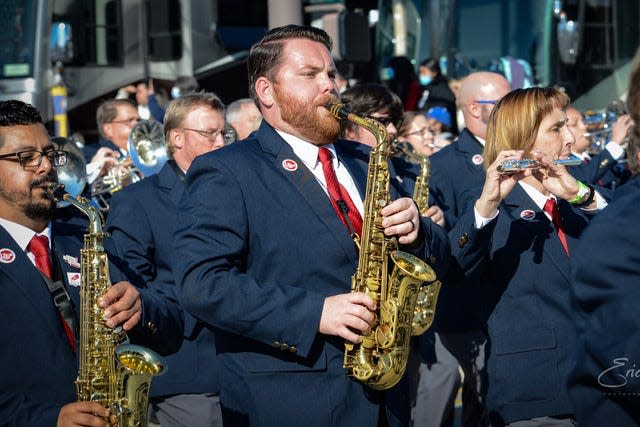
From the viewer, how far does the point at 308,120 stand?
4145mm

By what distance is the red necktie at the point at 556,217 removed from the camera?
15.8ft

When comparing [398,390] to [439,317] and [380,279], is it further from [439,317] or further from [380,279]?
[439,317]

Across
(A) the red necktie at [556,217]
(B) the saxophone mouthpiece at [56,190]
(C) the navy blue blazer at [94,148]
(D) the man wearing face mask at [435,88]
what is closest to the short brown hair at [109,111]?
(C) the navy blue blazer at [94,148]

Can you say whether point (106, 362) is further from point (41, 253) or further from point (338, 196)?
point (338, 196)

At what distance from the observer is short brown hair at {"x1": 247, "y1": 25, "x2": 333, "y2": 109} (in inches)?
166

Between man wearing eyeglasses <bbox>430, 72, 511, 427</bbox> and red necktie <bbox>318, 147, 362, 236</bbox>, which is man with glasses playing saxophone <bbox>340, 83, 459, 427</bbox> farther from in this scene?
red necktie <bbox>318, 147, 362, 236</bbox>

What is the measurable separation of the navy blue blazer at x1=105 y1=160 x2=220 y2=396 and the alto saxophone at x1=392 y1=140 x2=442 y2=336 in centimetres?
110

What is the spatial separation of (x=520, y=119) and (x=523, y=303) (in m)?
0.89

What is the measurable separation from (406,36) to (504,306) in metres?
9.84

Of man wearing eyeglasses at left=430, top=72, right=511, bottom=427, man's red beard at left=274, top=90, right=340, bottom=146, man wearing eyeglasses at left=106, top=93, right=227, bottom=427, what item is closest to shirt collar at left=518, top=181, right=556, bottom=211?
man's red beard at left=274, top=90, right=340, bottom=146

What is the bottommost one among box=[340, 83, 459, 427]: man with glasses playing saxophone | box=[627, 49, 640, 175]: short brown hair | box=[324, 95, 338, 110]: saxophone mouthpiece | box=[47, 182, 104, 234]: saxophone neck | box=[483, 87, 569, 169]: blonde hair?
box=[340, 83, 459, 427]: man with glasses playing saxophone

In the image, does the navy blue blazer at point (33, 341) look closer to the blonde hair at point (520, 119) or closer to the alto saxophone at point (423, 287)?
the blonde hair at point (520, 119)

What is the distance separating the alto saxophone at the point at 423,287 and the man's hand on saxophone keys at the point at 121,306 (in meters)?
1.76

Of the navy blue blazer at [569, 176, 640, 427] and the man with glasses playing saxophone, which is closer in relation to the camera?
the navy blue blazer at [569, 176, 640, 427]
